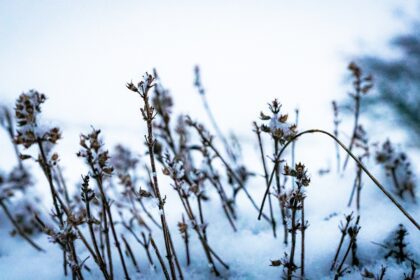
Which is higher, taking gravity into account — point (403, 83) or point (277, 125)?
point (403, 83)

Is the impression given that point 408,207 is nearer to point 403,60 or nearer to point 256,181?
point 256,181

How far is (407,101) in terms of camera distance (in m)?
10.0

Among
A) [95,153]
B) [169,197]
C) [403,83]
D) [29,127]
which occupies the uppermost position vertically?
[403,83]

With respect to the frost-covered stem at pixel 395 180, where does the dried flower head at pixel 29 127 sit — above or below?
above

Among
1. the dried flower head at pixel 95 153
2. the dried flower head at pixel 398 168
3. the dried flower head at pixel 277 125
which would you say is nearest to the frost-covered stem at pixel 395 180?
the dried flower head at pixel 398 168

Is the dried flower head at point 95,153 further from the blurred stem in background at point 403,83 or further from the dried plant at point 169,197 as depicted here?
the blurred stem in background at point 403,83

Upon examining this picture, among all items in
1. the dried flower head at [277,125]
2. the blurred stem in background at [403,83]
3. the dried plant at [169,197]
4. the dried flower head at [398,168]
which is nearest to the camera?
the dried plant at [169,197]

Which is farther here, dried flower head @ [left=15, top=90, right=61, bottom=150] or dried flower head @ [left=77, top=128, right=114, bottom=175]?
dried flower head @ [left=15, top=90, right=61, bottom=150]

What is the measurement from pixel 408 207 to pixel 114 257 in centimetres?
168

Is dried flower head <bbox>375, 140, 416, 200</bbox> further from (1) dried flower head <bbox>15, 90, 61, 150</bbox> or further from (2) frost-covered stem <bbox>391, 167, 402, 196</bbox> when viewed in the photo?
(1) dried flower head <bbox>15, 90, 61, 150</bbox>

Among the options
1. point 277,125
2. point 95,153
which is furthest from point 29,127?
point 277,125

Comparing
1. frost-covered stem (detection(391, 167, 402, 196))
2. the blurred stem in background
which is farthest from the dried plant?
the blurred stem in background

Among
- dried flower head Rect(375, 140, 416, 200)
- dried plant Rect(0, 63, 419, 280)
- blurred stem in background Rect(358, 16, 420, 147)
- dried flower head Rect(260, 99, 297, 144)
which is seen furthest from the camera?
blurred stem in background Rect(358, 16, 420, 147)

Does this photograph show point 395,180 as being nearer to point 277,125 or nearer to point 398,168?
point 398,168
